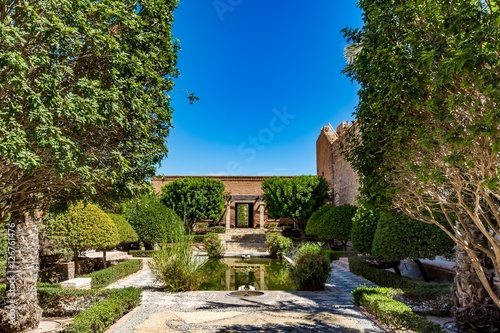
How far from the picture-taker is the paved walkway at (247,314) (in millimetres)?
6621

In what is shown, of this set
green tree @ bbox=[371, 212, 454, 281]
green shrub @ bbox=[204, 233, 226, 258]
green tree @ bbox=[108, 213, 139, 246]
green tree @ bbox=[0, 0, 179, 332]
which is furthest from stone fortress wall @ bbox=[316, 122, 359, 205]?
green tree @ bbox=[0, 0, 179, 332]

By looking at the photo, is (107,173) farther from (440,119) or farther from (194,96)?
(440,119)

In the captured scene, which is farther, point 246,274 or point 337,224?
point 337,224

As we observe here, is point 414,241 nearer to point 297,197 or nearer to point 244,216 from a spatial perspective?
point 297,197

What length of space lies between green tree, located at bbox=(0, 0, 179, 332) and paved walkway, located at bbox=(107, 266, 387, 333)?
6.77ft

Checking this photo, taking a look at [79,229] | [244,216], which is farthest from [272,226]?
[79,229]

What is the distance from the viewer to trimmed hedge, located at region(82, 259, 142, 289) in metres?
10.9

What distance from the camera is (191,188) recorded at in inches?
1131

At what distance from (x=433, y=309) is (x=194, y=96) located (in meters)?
5.96

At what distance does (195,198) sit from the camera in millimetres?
28391

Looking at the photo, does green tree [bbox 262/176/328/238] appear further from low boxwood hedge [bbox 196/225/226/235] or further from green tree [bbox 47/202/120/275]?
green tree [bbox 47/202/120/275]

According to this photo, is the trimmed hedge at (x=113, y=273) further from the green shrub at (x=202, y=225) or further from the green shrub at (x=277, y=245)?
the green shrub at (x=202, y=225)

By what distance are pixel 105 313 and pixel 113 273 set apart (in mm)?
6022

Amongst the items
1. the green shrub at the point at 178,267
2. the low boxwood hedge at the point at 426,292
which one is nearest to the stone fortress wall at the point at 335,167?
the low boxwood hedge at the point at 426,292
